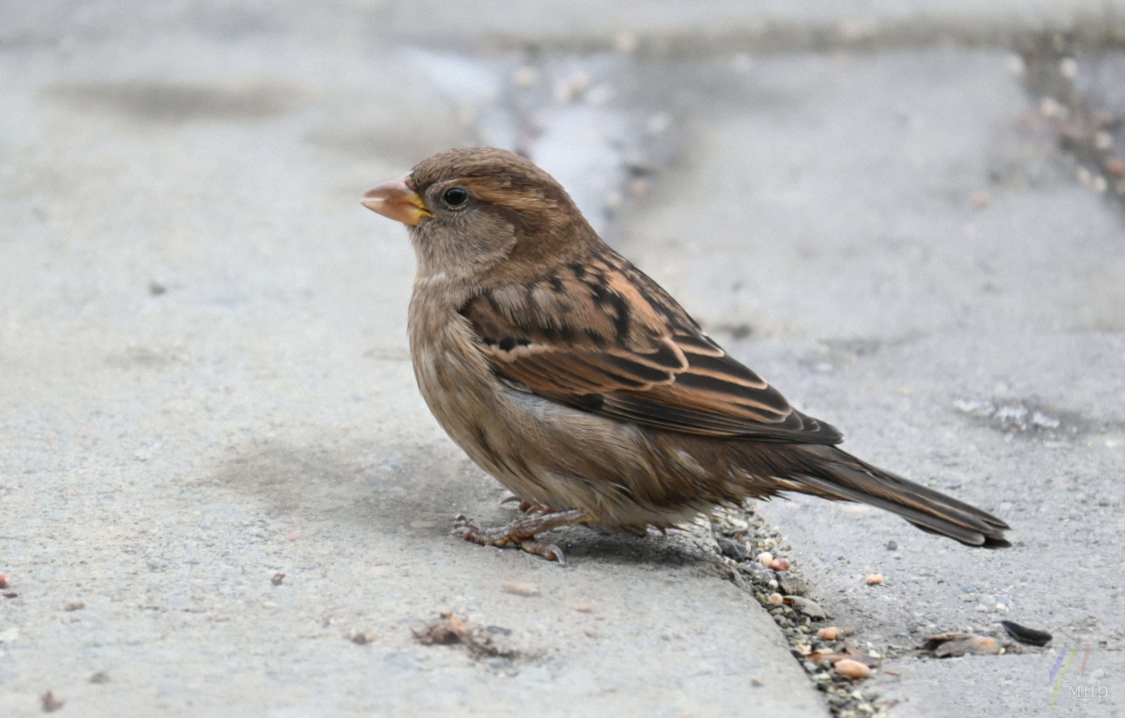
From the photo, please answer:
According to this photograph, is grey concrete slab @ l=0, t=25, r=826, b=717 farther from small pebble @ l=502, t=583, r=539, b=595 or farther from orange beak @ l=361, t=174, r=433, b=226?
orange beak @ l=361, t=174, r=433, b=226

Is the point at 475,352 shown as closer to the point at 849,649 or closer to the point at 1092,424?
the point at 849,649

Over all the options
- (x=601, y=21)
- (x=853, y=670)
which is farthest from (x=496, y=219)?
(x=601, y=21)

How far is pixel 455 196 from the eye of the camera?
3811 millimetres

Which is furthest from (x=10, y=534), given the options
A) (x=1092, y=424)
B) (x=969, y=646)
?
(x=1092, y=424)

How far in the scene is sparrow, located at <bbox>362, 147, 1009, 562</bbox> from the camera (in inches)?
126

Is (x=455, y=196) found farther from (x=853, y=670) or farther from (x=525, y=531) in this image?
(x=853, y=670)

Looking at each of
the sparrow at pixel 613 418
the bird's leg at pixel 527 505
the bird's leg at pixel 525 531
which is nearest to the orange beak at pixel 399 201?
the sparrow at pixel 613 418

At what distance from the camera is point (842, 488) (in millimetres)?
3160

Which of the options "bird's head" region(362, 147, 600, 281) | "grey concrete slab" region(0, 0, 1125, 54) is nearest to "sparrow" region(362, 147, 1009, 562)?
"bird's head" region(362, 147, 600, 281)

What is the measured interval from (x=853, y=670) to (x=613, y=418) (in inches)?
34.4

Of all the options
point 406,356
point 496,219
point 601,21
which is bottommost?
point 406,356

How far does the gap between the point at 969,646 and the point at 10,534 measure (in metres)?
2.21

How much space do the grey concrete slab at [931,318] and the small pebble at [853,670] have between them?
0.04 meters

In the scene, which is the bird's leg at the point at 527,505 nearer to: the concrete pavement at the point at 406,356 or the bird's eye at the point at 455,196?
the concrete pavement at the point at 406,356
